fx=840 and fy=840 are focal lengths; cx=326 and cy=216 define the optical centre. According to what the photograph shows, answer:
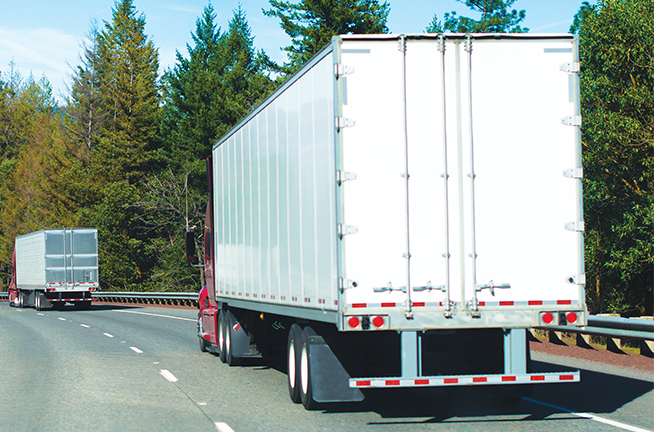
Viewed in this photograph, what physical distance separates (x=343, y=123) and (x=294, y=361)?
3.12 m

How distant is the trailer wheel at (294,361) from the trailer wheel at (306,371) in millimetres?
116

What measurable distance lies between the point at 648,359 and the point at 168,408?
770 centimetres

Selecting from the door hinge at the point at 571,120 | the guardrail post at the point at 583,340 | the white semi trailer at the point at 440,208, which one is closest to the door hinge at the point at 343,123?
the white semi trailer at the point at 440,208

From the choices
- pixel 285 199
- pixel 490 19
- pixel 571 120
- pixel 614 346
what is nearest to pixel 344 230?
pixel 285 199

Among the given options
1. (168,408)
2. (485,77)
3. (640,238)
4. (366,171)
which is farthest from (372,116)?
(640,238)

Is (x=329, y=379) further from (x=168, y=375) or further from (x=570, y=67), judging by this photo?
(x=168, y=375)

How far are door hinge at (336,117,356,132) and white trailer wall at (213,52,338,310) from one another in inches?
6.5

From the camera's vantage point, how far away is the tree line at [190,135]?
37.5 metres

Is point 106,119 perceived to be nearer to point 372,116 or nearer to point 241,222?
point 241,222

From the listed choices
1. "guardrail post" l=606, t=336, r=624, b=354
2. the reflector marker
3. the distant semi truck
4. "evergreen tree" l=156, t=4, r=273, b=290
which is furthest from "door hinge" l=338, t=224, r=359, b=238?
"evergreen tree" l=156, t=4, r=273, b=290

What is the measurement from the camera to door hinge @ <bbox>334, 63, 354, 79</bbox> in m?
8.06

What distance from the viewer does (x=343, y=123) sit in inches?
318

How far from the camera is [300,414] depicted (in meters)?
9.19

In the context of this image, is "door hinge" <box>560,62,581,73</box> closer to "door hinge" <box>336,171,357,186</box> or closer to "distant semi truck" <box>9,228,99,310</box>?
"door hinge" <box>336,171,357,186</box>
